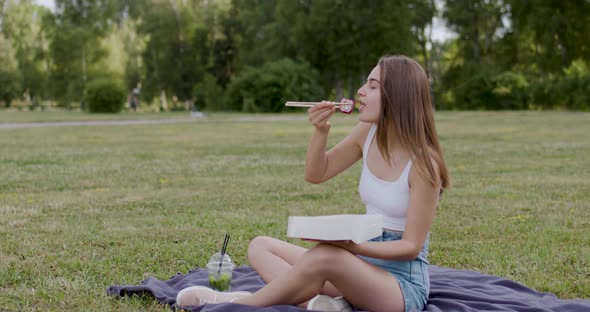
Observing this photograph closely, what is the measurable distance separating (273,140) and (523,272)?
1362 cm

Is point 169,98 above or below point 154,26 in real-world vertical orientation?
below

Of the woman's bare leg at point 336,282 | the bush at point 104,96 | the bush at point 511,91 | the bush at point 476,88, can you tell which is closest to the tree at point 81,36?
the bush at point 104,96

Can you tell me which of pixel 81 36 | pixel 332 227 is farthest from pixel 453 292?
pixel 81 36

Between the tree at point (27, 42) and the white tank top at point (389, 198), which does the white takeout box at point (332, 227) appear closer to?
the white tank top at point (389, 198)

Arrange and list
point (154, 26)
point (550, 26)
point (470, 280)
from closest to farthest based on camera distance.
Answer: point (470, 280) → point (550, 26) → point (154, 26)

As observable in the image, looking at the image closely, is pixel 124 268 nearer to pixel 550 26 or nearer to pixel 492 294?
pixel 492 294

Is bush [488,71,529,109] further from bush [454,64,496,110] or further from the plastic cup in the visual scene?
the plastic cup

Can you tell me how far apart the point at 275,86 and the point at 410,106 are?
130 feet

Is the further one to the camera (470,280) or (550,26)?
(550,26)

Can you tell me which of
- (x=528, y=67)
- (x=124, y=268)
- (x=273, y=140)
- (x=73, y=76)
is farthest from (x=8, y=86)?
(x=124, y=268)

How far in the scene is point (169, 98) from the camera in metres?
64.2

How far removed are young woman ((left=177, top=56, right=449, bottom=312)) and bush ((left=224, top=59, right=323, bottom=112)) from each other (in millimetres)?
38522

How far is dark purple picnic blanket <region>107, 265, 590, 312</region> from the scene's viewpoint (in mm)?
3956

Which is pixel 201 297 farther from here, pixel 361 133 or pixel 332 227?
pixel 361 133
